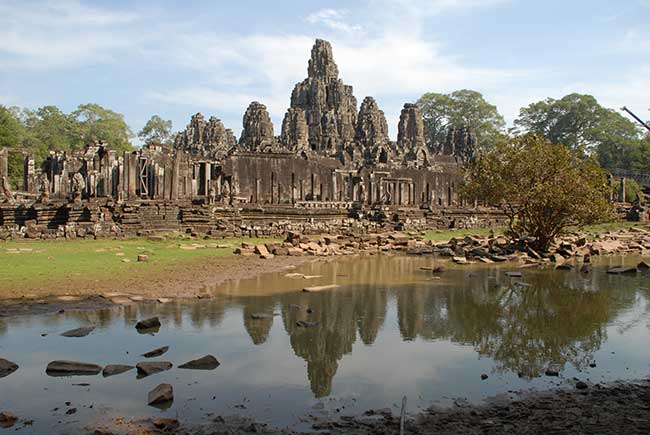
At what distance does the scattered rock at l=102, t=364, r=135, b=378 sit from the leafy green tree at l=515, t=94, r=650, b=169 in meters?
62.5

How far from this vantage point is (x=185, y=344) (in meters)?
6.52

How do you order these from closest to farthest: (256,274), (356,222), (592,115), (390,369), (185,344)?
(390,369) < (185,344) < (256,274) < (356,222) < (592,115)

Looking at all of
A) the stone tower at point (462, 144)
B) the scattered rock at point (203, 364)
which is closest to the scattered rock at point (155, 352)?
the scattered rock at point (203, 364)

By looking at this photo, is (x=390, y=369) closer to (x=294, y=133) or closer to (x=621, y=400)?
(x=621, y=400)

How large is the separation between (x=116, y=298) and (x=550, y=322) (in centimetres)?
703

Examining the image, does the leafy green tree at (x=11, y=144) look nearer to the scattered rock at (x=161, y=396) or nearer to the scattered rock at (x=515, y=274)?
the scattered rock at (x=515, y=274)

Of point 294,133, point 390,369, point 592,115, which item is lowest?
point 390,369

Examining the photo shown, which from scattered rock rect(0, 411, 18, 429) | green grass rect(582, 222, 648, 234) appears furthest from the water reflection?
green grass rect(582, 222, 648, 234)

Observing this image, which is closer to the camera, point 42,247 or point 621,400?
point 621,400

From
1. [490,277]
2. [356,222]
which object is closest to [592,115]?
[356,222]

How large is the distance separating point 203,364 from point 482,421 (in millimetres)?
2978

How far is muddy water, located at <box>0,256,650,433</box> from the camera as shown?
4.73 meters

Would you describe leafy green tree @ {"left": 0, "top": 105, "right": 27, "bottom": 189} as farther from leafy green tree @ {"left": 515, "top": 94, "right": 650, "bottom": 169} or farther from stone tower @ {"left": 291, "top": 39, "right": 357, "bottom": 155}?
leafy green tree @ {"left": 515, "top": 94, "right": 650, "bottom": 169}

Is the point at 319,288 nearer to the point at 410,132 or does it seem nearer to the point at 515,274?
the point at 515,274
